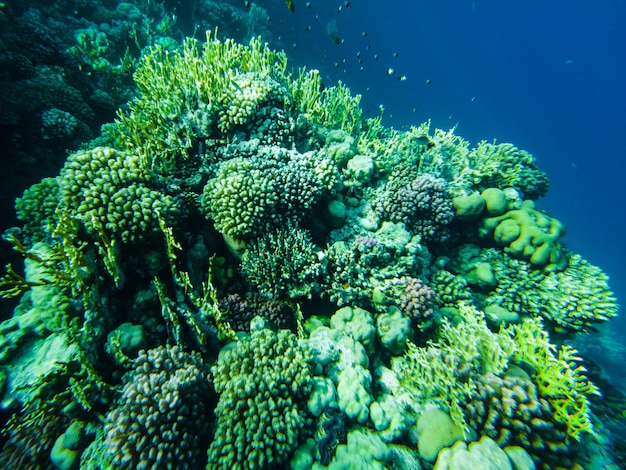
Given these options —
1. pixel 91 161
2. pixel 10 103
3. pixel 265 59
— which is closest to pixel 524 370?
pixel 91 161

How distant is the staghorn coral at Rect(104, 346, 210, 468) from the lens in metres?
2.63

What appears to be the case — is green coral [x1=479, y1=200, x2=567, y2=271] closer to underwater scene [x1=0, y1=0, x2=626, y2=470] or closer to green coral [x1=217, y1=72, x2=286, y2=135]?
underwater scene [x1=0, y1=0, x2=626, y2=470]

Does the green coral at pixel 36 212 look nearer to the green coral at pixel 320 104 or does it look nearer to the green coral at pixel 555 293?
the green coral at pixel 320 104

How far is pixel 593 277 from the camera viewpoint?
6082mm

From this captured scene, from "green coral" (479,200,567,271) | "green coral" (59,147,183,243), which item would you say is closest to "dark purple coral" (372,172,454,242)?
"green coral" (479,200,567,271)

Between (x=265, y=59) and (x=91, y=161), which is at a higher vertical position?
(x=265, y=59)

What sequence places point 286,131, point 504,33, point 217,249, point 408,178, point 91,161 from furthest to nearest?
point 504,33 < point 408,178 < point 286,131 < point 217,249 < point 91,161

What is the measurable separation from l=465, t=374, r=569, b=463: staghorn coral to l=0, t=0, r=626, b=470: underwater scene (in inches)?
1.1

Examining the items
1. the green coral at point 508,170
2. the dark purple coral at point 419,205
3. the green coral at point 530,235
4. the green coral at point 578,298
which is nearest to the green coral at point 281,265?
the dark purple coral at point 419,205

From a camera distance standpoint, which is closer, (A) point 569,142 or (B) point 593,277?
(B) point 593,277

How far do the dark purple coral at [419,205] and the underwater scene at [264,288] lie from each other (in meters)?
0.04

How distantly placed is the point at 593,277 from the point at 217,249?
26.3 ft

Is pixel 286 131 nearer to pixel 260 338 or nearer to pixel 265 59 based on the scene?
pixel 265 59

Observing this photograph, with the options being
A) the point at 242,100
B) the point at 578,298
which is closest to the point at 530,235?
the point at 578,298
